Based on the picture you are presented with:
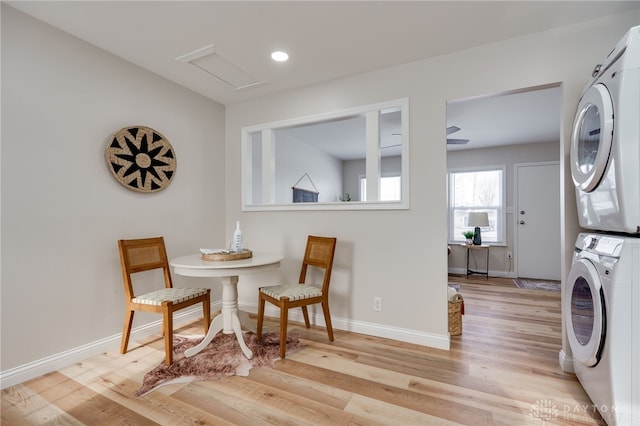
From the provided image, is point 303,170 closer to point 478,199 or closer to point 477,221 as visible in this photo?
point 477,221

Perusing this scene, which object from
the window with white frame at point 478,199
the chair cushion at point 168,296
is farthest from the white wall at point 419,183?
the window with white frame at point 478,199

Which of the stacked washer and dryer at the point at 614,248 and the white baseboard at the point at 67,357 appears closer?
the stacked washer and dryer at the point at 614,248

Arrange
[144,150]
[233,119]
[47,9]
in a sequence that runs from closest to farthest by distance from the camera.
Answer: [47,9], [144,150], [233,119]

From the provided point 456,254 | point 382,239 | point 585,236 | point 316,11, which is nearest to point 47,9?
point 316,11

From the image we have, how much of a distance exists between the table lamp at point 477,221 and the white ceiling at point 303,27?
3.82 metres

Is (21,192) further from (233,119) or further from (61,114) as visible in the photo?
(233,119)

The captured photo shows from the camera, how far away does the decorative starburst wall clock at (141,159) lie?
97.3 inches

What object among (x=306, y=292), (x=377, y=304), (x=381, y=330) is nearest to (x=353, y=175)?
(x=377, y=304)

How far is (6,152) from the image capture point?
190 cm

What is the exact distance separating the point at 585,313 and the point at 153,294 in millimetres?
2832

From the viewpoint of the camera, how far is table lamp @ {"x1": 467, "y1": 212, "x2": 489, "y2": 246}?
17.9 feet

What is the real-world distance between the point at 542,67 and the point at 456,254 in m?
4.33

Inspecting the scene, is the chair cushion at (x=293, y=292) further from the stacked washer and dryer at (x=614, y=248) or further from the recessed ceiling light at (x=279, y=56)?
the recessed ceiling light at (x=279, y=56)

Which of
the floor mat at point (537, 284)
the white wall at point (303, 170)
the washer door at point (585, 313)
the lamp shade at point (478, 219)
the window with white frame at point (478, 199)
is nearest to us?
the washer door at point (585, 313)
